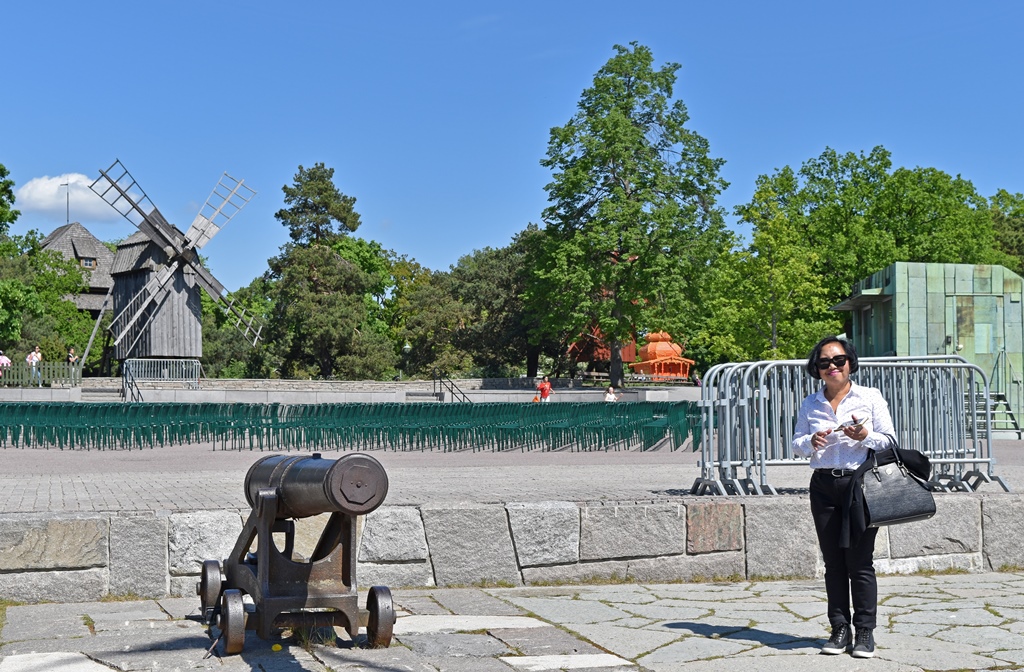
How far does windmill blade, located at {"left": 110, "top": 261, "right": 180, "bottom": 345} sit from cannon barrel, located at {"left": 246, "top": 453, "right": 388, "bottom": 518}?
42852 mm

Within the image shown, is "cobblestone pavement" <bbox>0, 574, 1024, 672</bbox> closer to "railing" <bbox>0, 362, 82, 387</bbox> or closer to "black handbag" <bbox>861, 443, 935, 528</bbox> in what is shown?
"black handbag" <bbox>861, 443, 935, 528</bbox>

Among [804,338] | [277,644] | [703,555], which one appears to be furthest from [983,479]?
[804,338]

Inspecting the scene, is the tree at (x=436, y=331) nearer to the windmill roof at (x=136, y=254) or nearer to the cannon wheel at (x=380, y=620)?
the windmill roof at (x=136, y=254)

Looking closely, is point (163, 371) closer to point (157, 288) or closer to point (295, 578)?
point (157, 288)

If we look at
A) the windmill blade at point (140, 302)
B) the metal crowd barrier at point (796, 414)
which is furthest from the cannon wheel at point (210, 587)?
the windmill blade at point (140, 302)

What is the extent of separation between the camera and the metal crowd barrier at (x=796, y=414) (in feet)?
28.6

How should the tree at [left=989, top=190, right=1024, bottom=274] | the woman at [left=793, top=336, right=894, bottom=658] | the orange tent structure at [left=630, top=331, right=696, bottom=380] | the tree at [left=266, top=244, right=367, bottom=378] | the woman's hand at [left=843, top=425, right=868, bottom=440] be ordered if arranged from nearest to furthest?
the woman's hand at [left=843, top=425, right=868, bottom=440], the woman at [left=793, top=336, right=894, bottom=658], the tree at [left=266, top=244, right=367, bottom=378], the tree at [left=989, top=190, right=1024, bottom=274], the orange tent structure at [left=630, top=331, right=696, bottom=380]

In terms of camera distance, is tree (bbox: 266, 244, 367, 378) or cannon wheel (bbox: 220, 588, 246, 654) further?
tree (bbox: 266, 244, 367, 378)

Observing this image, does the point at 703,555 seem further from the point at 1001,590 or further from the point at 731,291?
the point at 731,291

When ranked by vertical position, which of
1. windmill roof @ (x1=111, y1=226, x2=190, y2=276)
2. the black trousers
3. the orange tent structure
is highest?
windmill roof @ (x1=111, y1=226, x2=190, y2=276)

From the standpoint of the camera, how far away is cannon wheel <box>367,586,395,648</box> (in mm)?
5246

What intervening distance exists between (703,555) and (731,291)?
38.7 metres

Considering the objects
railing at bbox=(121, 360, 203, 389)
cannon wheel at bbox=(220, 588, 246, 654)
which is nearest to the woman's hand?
cannon wheel at bbox=(220, 588, 246, 654)

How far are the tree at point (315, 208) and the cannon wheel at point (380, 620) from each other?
208 ft
